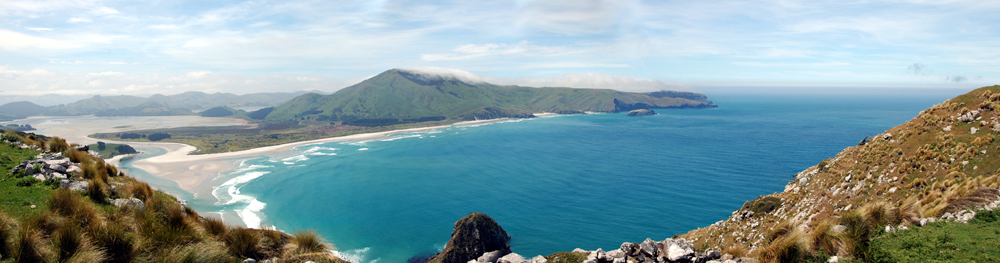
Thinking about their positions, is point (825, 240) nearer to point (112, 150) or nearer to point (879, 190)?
point (879, 190)

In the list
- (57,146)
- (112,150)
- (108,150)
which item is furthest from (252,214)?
(108,150)

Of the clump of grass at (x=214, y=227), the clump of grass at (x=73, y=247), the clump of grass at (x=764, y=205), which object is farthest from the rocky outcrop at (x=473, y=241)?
the clump of grass at (x=73, y=247)

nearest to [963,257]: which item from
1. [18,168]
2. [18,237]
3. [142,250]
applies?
[142,250]

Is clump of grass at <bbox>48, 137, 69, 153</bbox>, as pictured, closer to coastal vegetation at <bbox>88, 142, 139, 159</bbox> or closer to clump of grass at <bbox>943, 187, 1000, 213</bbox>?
clump of grass at <bbox>943, 187, 1000, 213</bbox>

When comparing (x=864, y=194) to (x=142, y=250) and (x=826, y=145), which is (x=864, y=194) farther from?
(x=826, y=145)

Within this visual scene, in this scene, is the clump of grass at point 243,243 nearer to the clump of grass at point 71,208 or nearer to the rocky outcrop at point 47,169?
the clump of grass at point 71,208

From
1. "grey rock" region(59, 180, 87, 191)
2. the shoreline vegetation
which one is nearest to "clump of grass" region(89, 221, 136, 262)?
the shoreline vegetation
